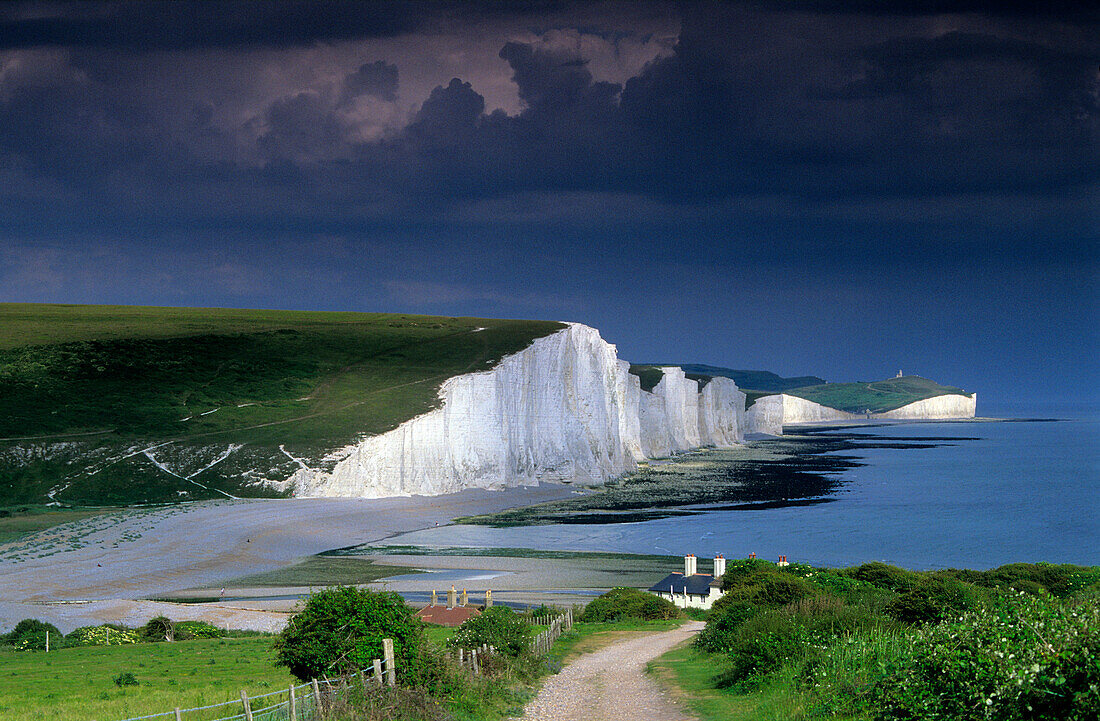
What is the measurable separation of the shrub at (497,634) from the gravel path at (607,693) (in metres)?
1.24

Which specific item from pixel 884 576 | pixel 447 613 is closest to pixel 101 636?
pixel 447 613

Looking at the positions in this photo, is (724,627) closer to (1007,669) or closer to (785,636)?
(785,636)

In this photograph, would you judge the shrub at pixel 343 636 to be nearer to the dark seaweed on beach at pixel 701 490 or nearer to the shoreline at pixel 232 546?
the shoreline at pixel 232 546

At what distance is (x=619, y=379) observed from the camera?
138375 mm

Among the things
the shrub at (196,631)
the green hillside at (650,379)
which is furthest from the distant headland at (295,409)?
the shrub at (196,631)

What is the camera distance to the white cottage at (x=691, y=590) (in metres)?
45.1

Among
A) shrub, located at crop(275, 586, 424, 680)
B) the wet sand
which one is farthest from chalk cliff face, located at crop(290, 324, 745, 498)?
shrub, located at crop(275, 586, 424, 680)

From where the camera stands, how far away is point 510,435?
101 m

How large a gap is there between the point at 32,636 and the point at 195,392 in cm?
7939

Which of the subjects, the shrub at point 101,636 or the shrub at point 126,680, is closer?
the shrub at point 126,680

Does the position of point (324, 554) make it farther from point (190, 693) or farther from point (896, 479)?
point (896, 479)

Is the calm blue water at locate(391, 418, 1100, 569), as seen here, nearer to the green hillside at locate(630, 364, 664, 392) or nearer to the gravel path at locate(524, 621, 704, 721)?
the gravel path at locate(524, 621, 704, 721)

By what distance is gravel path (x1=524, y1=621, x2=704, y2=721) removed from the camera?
18.2 m

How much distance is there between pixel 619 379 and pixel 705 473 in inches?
860
